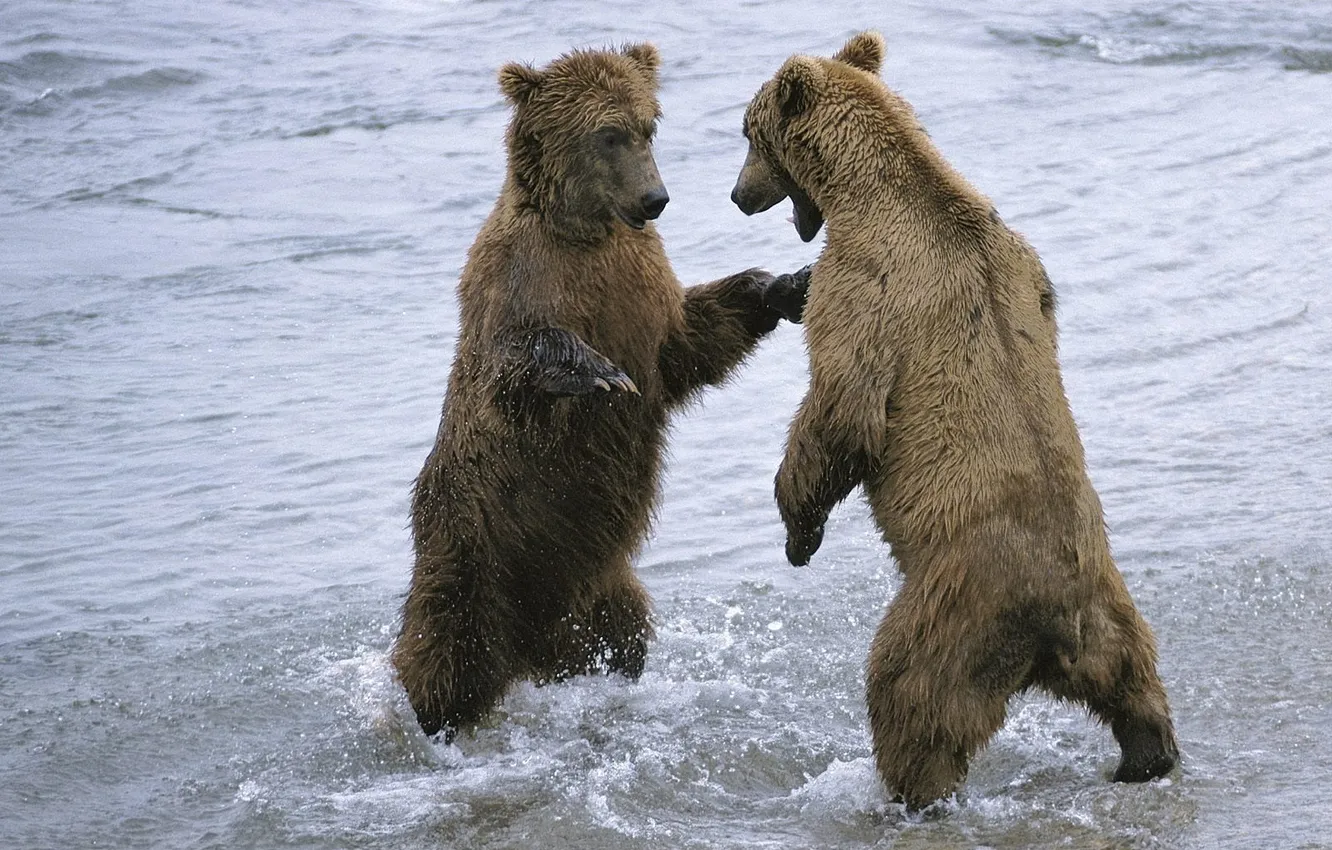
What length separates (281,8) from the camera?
1975 cm

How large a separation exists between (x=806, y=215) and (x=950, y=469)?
1.15 m

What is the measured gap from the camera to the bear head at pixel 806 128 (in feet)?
17.7

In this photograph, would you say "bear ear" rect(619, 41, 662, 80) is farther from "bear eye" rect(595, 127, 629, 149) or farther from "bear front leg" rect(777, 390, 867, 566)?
"bear front leg" rect(777, 390, 867, 566)

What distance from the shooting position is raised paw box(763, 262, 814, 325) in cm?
621

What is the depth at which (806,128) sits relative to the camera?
17.9 ft

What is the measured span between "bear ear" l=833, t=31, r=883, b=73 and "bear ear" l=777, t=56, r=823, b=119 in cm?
29

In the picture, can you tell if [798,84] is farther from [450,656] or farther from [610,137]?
[450,656]

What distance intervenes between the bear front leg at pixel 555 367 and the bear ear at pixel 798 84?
39.2 inches

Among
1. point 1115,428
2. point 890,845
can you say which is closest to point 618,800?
point 890,845

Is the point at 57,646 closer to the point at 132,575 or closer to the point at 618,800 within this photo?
the point at 132,575

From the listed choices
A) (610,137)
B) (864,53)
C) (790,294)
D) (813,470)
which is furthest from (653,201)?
(813,470)

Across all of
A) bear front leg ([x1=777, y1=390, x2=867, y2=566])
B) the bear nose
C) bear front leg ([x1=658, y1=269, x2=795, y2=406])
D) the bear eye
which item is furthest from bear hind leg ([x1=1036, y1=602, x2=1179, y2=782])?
the bear eye

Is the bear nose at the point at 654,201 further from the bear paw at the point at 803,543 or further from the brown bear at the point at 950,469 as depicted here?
the bear paw at the point at 803,543

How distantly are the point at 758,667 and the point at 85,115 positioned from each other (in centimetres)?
1184
